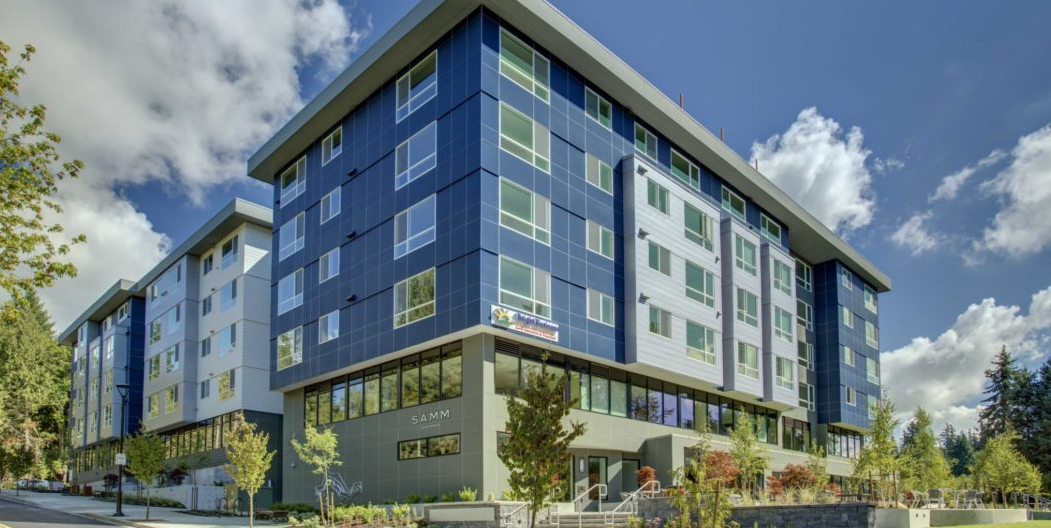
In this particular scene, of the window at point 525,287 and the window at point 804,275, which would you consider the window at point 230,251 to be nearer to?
the window at point 525,287

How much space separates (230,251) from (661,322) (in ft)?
94.5

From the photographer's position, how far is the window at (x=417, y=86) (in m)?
33.8

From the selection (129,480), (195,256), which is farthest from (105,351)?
(195,256)

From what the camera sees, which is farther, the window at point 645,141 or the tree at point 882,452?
the window at point 645,141

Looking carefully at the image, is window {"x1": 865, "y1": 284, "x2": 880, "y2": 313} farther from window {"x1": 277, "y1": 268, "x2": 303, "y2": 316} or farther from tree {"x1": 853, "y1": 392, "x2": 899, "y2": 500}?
window {"x1": 277, "y1": 268, "x2": 303, "y2": 316}

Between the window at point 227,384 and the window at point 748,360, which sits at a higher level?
the window at point 748,360

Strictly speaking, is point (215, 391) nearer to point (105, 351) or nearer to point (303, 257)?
point (303, 257)

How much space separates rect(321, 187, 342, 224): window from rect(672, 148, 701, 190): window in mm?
16307

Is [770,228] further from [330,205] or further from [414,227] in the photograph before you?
[330,205]

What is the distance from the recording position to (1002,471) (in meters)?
45.6

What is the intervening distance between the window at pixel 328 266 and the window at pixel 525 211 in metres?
11.0

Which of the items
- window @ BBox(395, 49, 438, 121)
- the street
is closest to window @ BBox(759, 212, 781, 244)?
window @ BBox(395, 49, 438, 121)

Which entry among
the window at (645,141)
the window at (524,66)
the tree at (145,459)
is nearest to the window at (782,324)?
the window at (645,141)

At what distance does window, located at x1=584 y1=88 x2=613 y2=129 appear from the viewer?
118 feet
